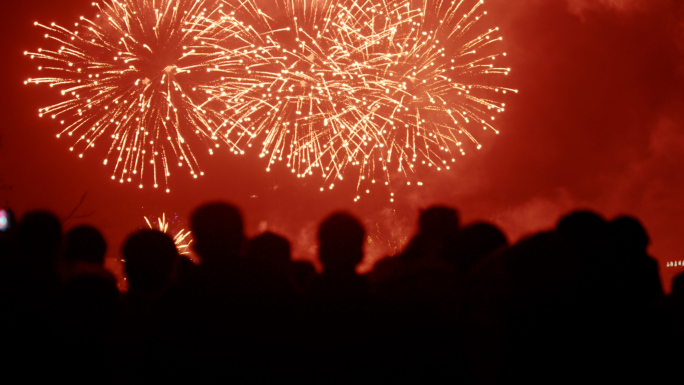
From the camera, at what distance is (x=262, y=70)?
726 cm

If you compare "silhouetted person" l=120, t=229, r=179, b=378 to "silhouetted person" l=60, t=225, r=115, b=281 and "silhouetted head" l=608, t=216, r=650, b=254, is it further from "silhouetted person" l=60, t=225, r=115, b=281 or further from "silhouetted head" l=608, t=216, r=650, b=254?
"silhouetted head" l=608, t=216, r=650, b=254

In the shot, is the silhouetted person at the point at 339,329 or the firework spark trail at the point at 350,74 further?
the firework spark trail at the point at 350,74

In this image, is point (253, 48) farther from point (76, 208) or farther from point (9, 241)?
point (76, 208)

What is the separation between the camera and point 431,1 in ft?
24.3

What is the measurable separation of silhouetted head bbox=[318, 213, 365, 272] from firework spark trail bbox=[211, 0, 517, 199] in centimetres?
446

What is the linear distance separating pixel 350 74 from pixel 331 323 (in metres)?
5.43

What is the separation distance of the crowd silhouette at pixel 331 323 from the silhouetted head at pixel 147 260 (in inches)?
10.7

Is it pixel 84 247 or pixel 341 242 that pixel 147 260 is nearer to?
pixel 84 247

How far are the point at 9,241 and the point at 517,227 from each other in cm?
1033

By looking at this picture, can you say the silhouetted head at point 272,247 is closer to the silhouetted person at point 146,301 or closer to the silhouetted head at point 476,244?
the silhouetted person at point 146,301

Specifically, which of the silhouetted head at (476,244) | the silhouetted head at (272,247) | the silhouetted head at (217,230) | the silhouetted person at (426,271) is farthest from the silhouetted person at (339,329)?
the silhouetted head at (272,247)

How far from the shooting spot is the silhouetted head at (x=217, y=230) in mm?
2412

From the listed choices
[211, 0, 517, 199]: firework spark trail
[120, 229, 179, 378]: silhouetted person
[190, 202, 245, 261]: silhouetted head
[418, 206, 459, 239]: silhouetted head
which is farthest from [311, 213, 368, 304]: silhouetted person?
[211, 0, 517, 199]: firework spark trail

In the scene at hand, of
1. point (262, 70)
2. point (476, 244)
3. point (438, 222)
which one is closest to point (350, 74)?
point (262, 70)
